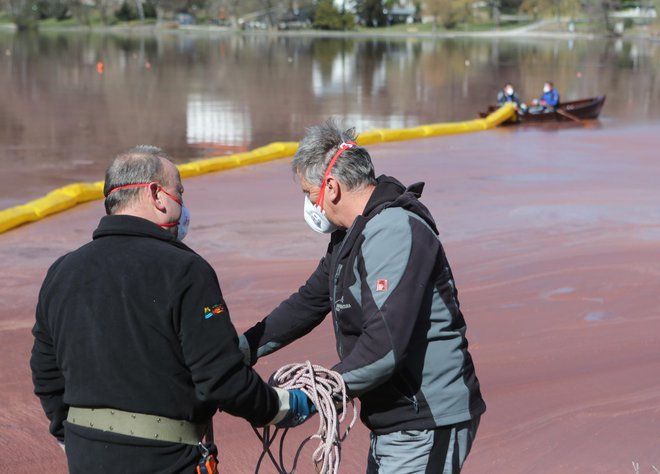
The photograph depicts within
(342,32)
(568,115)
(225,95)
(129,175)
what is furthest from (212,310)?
(342,32)

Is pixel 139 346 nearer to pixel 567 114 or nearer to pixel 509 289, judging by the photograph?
pixel 509 289

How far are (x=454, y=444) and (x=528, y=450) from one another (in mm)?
2578

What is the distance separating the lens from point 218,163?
15.9 m

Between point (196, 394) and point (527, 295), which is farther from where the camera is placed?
point (527, 295)

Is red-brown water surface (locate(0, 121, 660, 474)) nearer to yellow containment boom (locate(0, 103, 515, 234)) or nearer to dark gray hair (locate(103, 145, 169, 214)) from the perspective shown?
yellow containment boom (locate(0, 103, 515, 234))

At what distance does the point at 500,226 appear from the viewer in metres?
11.4

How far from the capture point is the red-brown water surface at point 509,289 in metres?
5.72

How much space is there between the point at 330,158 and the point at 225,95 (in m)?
28.5

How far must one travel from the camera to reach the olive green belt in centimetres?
287

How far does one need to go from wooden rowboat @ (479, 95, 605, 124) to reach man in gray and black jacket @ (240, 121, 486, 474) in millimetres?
20965

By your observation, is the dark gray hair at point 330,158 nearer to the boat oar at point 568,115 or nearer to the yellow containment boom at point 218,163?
the yellow containment boom at point 218,163

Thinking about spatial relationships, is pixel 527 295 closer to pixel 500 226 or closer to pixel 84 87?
pixel 500 226

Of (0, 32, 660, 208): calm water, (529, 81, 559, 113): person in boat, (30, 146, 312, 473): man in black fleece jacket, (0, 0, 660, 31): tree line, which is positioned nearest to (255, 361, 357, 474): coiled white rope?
(30, 146, 312, 473): man in black fleece jacket

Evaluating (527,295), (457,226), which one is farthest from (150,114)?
(527,295)
